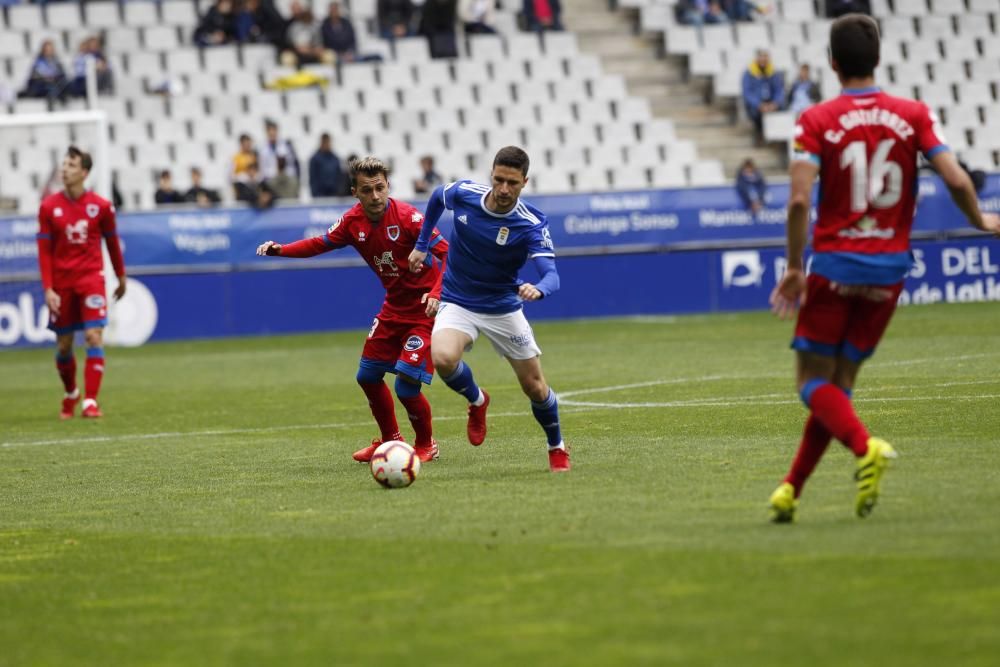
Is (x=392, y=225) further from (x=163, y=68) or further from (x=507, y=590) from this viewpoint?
(x=163, y=68)

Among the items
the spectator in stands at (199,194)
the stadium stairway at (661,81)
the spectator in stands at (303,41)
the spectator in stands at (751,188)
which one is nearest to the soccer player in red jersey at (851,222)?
the spectator in stands at (199,194)

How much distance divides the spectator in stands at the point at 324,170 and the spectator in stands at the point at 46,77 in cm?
438

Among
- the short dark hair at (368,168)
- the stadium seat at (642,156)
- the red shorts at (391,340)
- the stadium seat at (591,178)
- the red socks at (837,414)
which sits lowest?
the stadium seat at (591,178)

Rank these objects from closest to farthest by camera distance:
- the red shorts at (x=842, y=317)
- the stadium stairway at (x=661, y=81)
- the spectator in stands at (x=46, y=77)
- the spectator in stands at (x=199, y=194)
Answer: the red shorts at (x=842, y=317)
the spectator in stands at (x=199, y=194)
the spectator in stands at (x=46, y=77)
the stadium stairway at (x=661, y=81)

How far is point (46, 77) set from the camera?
29.2m

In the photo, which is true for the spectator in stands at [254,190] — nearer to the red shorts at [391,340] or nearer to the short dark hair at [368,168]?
the red shorts at [391,340]

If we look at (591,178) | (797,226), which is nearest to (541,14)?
(591,178)

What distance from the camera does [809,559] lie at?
680 cm

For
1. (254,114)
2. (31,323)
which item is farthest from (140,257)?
(254,114)

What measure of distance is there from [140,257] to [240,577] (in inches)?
814

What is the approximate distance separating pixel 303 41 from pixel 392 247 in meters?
21.0

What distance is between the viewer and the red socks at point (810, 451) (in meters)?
7.80

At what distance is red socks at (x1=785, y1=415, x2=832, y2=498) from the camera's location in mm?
7802

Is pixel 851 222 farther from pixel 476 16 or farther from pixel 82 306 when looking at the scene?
pixel 476 16
